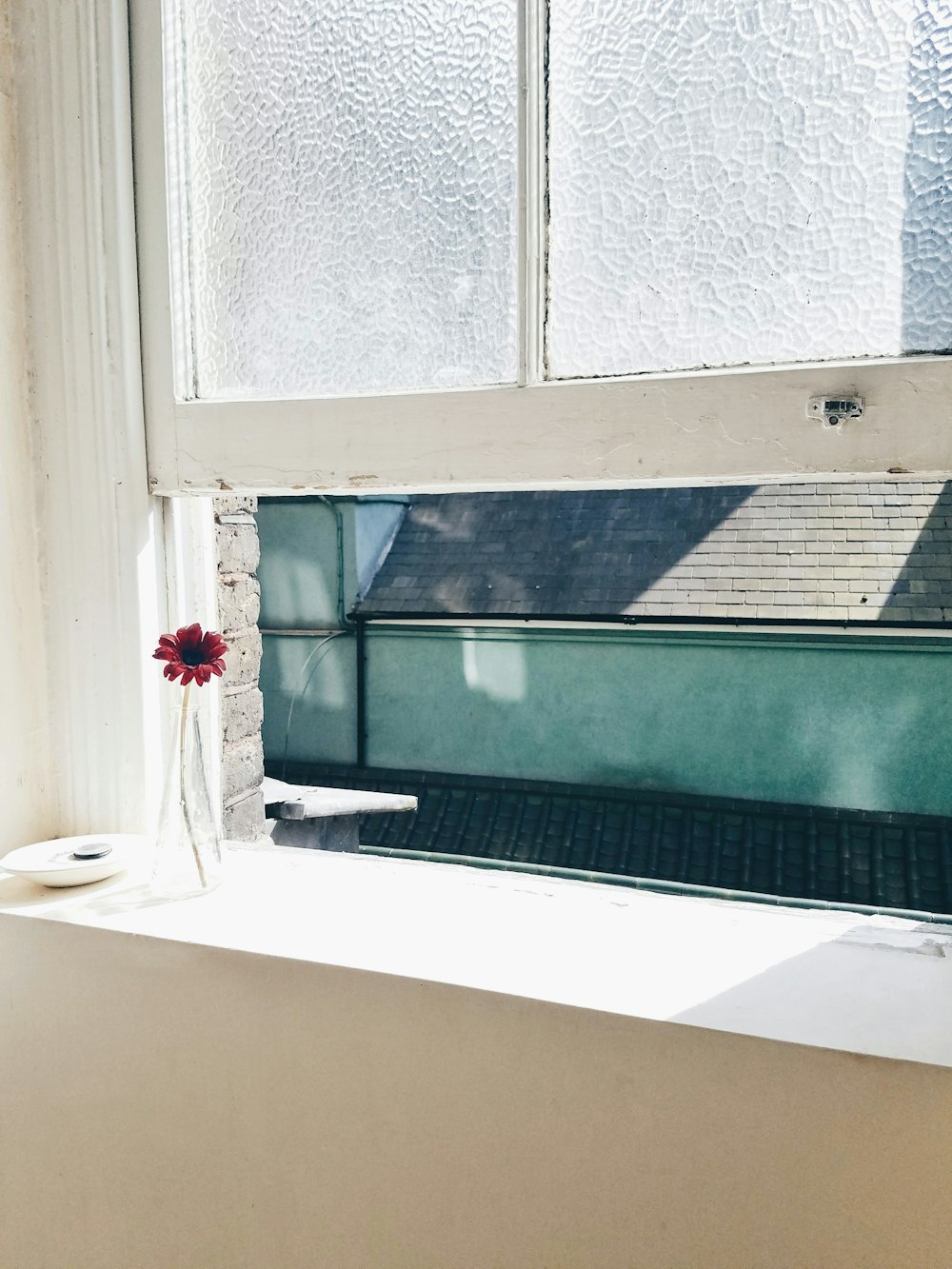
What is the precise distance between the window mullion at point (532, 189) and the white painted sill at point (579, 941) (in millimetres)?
555

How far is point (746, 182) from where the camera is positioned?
82cm

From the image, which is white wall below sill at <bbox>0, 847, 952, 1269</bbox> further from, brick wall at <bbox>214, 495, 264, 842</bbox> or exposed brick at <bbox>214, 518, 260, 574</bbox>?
exposed brick at <bbox>214, 518, 260, 574</bbox>

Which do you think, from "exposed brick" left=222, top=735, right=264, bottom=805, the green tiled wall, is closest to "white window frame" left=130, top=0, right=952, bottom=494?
"exposed brick" left=222, top=735, right=264, bottom=805

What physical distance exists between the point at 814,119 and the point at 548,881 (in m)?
0.80

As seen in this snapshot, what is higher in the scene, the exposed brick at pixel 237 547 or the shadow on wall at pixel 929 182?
the shadow on wall at pixel 929 182

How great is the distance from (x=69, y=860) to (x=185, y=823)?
0.43 feet

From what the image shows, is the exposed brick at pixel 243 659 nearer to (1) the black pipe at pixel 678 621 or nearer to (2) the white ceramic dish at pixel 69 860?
(2) the white ceramic dish at pixel 69 860

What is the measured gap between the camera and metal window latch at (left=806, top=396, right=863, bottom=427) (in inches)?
30.4

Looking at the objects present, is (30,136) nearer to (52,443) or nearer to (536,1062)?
(52,443)

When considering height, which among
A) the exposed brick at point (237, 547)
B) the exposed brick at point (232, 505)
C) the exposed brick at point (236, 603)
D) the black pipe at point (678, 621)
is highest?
the exposed brick at point (232, 505)

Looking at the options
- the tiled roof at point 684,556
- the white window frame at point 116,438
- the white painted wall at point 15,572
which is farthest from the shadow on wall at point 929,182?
the tiled roof at point 684,556

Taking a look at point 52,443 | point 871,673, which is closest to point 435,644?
point 871,673

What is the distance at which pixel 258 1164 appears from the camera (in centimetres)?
89

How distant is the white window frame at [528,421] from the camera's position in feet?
2.56
